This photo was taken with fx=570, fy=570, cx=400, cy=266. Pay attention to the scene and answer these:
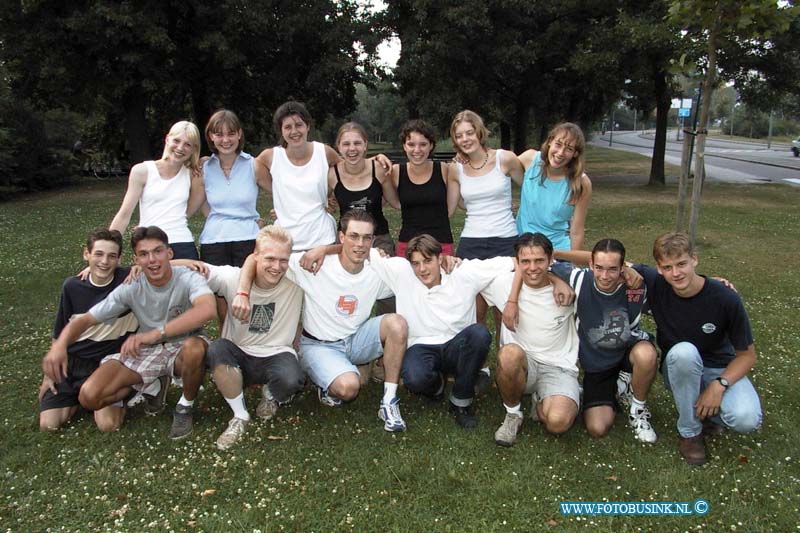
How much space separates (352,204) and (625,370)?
2598 mm

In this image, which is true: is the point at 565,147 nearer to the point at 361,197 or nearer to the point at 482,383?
the point at 361,197

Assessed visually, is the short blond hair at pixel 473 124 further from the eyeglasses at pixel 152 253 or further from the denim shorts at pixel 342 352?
the eyeglasses at pixel 152 253

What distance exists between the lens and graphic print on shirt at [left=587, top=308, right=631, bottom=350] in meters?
4.22

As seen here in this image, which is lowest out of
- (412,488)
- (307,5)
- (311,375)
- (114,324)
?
(412,488)

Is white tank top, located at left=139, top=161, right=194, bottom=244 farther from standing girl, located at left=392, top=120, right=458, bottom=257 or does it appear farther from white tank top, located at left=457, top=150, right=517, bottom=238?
white tank top, located at left=457, top=150, right=517, bottom=238

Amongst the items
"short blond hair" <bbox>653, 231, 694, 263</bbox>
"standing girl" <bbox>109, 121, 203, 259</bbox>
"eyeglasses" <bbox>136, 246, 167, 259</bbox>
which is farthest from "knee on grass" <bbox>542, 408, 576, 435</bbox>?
"standing girl" <bbox>109, 121, 203, 259</bbox>

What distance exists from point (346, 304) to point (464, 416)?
4.24ft

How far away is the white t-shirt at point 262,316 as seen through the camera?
4512mm

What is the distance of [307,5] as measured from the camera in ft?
79.7

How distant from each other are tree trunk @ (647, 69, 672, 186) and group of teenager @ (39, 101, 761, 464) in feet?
65.0

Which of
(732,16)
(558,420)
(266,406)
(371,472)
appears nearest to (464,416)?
(558,420)

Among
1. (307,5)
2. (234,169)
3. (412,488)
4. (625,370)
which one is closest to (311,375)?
(412,488)

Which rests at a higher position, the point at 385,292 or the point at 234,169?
the point at 234,169

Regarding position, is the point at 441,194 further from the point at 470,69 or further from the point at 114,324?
the point at 470,69
